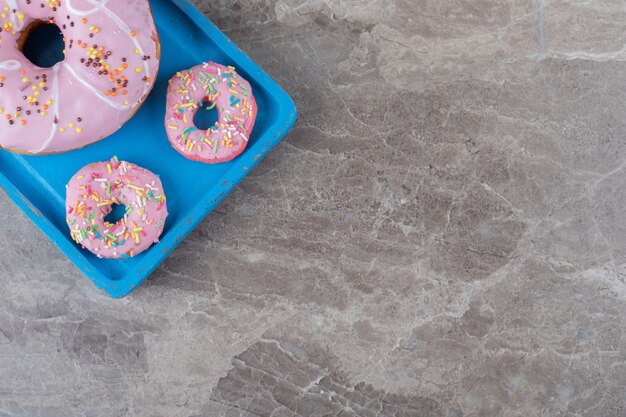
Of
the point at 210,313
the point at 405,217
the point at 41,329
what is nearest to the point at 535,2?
the point at 405,217

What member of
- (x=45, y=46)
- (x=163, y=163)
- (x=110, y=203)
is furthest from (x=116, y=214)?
(x=45, y=46)

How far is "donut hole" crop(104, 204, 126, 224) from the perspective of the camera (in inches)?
52.9

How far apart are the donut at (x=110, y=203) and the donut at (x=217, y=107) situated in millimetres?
131

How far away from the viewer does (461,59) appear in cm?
144

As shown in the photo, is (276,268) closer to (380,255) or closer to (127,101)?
(380,255)

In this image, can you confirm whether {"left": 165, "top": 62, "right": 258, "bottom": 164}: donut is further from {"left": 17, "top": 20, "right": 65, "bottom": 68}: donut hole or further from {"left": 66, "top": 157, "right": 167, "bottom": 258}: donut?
{"left": 17, "top": 20, "right": 65, "bottom": 68}: donut hole

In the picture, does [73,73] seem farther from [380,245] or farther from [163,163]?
[380,245]

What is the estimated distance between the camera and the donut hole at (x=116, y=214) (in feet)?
4.41

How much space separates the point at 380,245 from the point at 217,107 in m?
0.54

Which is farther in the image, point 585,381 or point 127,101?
point 585,381

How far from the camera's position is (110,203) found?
1.31 m

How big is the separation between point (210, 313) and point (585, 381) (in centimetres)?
100

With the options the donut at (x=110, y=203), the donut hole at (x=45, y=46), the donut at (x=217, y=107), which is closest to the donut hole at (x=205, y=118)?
the donut at (x=217, y=107)

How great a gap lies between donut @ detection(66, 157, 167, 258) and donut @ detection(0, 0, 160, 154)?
0.12 meters
